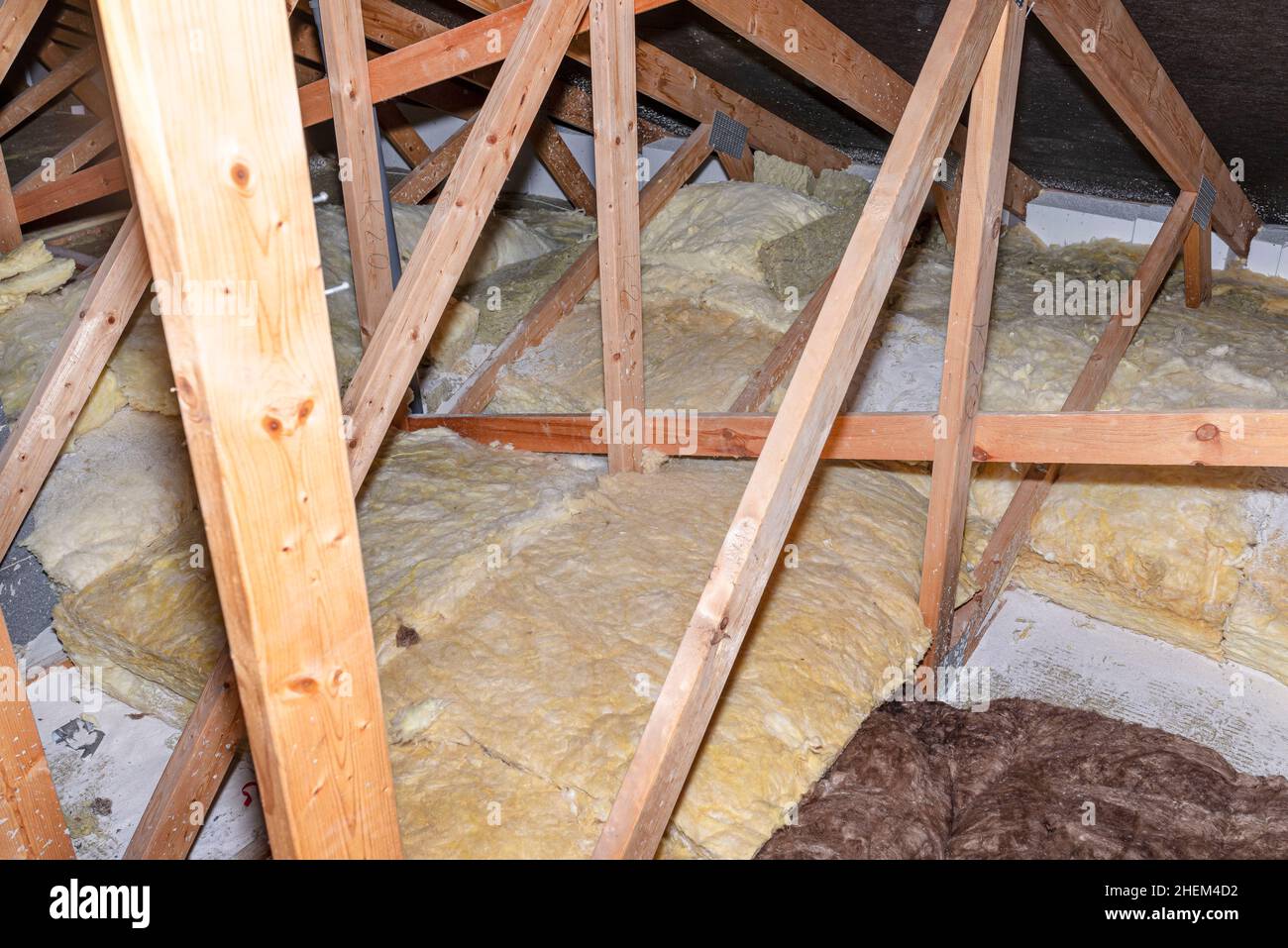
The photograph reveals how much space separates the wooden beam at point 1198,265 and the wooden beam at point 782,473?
2353mm

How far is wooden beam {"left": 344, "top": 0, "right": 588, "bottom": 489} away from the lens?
2434 millimetres

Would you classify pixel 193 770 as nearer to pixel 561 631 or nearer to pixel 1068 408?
pixel 561 631

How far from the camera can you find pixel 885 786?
2568 mm

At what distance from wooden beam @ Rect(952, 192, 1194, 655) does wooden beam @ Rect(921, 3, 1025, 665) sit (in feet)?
1.28

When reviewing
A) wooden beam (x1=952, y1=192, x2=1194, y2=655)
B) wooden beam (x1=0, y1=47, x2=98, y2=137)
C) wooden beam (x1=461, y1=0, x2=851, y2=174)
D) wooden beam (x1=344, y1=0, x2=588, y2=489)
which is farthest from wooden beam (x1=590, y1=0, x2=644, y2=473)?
wooden beam (x1=0, y1=47, x2=98, y2=137)

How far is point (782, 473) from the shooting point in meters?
1.80

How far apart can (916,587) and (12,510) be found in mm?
2813

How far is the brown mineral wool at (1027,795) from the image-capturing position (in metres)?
2.38

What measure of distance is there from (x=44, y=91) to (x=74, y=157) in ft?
2.92

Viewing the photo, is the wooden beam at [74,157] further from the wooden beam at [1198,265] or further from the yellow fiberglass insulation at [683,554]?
the wooden beam at [1198,265]

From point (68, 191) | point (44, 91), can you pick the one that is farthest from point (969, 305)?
point (44, 91)

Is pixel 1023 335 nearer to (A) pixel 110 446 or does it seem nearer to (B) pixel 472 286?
(B) pixel 472 286
